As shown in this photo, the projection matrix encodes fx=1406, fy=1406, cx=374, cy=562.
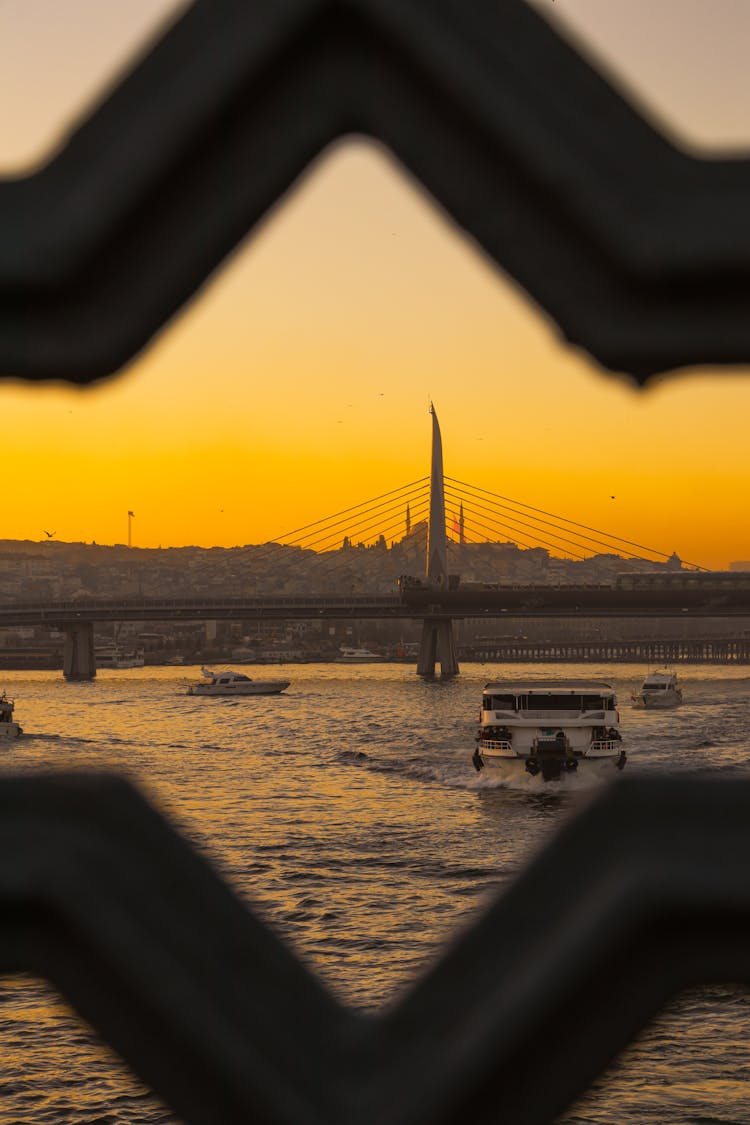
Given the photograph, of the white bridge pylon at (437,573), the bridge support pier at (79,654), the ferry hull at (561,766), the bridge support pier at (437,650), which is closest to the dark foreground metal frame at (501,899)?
the ferry hull at (561,766)

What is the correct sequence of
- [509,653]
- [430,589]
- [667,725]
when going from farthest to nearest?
[509,653], [430,589], [667,725]

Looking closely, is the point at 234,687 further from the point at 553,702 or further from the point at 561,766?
the point at 561,766

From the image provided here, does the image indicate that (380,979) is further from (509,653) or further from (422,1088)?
(509,653)

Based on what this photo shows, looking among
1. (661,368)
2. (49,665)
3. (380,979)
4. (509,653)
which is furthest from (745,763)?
(509,653)

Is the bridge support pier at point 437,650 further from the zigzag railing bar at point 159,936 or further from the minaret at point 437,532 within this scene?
the zigzag railing bar at point 159,936

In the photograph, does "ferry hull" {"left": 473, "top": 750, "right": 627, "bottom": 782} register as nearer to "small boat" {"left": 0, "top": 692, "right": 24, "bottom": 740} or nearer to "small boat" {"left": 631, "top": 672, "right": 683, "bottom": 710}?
"small boat" {"left": 0, "top": 692, "right": 24, "bottom": 740}

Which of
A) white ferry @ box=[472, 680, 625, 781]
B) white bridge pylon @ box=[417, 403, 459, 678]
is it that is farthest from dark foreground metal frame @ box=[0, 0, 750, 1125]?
white bridge pylon @ box=[417, 403, 459, 678]

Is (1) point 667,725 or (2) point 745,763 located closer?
(2) point 745,763
